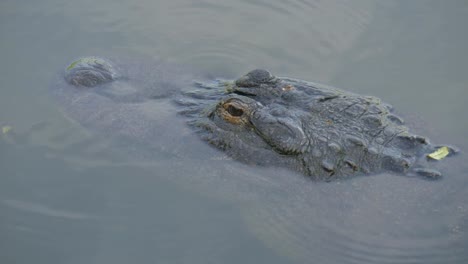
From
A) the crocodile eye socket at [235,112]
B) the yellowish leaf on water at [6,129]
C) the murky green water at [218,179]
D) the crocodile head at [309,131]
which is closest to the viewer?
the murky green water at [218,179]

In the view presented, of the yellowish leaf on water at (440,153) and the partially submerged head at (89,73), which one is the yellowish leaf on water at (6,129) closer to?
the partially submerged head at (89,73)

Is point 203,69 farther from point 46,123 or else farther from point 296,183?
point 296,183

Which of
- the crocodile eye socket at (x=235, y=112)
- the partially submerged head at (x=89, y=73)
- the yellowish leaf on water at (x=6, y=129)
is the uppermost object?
the crocodile eye socket at (x=235, y=112)

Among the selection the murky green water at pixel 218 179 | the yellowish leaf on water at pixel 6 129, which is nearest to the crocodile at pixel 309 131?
the murky green water at pixel 218 179

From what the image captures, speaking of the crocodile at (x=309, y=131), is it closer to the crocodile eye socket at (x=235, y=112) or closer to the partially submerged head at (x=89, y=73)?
→ the crocodile eye socket at (x=235, y=112)

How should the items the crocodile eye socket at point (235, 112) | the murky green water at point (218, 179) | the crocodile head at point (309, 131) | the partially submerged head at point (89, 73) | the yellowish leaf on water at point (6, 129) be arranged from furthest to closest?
the partially submerged head at point (89, 73) → the yellowish leaf on water at point (6, 129) → the crocodile eye socket at point (235, 112) → the crocodile head at point (309, 131) → the murky green water at point (218, 179)

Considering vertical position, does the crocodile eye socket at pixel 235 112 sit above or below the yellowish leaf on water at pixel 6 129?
above

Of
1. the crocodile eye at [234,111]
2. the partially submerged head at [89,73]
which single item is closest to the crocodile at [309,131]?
the crocodile eye at [234,111]

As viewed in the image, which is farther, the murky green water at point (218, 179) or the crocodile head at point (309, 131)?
the crocodile head at point (309, 131)

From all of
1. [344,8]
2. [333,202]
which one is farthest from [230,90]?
[344,8]
